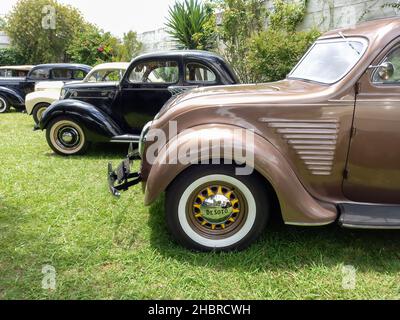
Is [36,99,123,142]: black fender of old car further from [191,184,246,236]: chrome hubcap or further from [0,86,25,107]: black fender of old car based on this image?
[0,86,25,107]: black fender of old car

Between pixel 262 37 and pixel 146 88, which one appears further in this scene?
pixel 262 37

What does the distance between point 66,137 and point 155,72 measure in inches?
70.7

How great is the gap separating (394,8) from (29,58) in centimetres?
2421

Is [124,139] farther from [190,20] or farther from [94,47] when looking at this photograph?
[94,47]

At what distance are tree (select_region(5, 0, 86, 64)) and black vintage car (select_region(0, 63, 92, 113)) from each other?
14.2 m

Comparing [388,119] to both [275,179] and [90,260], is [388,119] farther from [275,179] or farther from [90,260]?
[90,260]

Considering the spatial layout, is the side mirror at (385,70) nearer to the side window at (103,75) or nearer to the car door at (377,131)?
the car door at (377,131)

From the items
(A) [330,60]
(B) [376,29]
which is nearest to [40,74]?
(A) [330,60]

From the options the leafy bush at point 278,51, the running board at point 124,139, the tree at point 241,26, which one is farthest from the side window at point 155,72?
the tree at point 241,26

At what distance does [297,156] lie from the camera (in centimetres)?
281

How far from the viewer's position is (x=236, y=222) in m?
2.88

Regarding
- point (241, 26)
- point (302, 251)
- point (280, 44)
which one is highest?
point (241, 26)

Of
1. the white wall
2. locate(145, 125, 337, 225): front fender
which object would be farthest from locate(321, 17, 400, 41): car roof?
the white wall

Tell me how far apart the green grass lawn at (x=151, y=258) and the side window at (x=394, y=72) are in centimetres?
135
